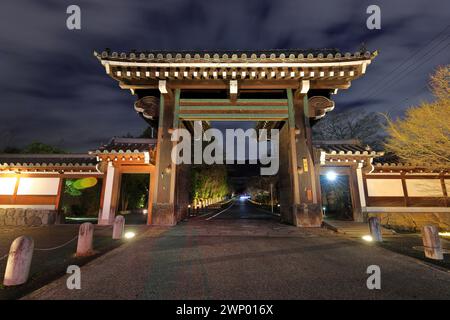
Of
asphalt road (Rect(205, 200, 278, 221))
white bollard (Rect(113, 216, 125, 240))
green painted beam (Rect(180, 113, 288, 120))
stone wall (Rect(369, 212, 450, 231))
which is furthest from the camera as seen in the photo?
asphalt road (Rect(205, 200, 278, 221))

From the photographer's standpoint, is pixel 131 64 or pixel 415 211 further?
pixel 415 211

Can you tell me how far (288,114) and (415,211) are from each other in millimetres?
8534


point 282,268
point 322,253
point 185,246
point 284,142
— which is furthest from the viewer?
point 284,142

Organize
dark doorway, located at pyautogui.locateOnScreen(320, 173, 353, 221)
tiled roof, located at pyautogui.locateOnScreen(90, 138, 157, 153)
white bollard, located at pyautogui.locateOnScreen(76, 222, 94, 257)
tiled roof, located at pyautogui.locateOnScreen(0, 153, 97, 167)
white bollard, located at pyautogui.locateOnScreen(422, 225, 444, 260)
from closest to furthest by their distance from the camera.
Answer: white bollard, located at pyautogui.locateOnScreen(422, 225, 444, 260), white bollard, located at pyautogui.locateOnScreen(76, 222, 94, 257), tiled roof, located at pyautogui.locateOnScreen(90, 138, 157, 153), tiled roof, located at pyautogui.locateOnScreen(0, 153, 97, 167), dark doorway, located at pyautogui.locateOnScreen(320, 173, 353, 221)

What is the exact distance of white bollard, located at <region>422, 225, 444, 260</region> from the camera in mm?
4245

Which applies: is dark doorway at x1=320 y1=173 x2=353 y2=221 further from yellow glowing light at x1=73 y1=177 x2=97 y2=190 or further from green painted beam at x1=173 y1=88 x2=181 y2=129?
yellow glowing light at x1=73 y1=177 x2=97 y2=190

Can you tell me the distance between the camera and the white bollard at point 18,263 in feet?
9.57

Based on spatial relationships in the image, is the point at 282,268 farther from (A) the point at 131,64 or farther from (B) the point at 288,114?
(A) the point at 131,64

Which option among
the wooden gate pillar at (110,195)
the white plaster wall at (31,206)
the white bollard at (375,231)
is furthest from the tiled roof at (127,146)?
the white bollard at (375,231)

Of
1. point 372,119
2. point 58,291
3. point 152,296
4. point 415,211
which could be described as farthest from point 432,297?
point 372,119

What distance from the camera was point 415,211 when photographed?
1028cm

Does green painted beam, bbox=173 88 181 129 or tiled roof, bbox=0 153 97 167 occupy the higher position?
green painted beam, bbox=173 88 181 129

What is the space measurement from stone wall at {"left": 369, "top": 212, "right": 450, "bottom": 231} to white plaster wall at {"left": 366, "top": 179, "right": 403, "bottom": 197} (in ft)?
3.15

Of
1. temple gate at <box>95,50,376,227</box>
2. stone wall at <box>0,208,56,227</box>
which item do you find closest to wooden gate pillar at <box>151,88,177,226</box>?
temple gate at <box>95,50,376,227</box>
